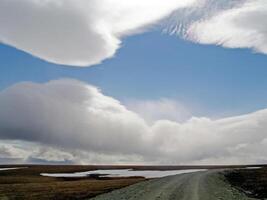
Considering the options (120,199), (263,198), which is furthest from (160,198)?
(263,198)

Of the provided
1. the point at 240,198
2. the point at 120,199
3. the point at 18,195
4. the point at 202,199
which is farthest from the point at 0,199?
the point at 240,198

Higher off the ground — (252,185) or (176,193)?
(252,185)

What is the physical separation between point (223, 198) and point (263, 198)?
591 centimetres

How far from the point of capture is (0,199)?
39.8 m

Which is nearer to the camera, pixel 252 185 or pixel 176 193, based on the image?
pixel 176 193

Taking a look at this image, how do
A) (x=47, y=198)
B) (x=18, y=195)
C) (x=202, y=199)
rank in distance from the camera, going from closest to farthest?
(x=202, y=199) < (x=47, y=198) < (x=18, y=195)

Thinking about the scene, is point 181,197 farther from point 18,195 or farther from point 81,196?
point 18,195

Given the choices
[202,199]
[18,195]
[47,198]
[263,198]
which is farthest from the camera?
[18,195]

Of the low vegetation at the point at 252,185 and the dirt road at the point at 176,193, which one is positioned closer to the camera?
the dirt road at the point at 176,193

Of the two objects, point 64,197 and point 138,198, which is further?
point 64,197

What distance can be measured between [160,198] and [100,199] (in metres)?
6.85

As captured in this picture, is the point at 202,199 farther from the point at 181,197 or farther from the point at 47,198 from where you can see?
the point at 47,198

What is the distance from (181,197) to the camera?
109 ft

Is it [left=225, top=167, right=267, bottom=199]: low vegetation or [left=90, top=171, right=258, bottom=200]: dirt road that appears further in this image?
[left=225, top=167, right=267, bottom=199]: low vegetation
